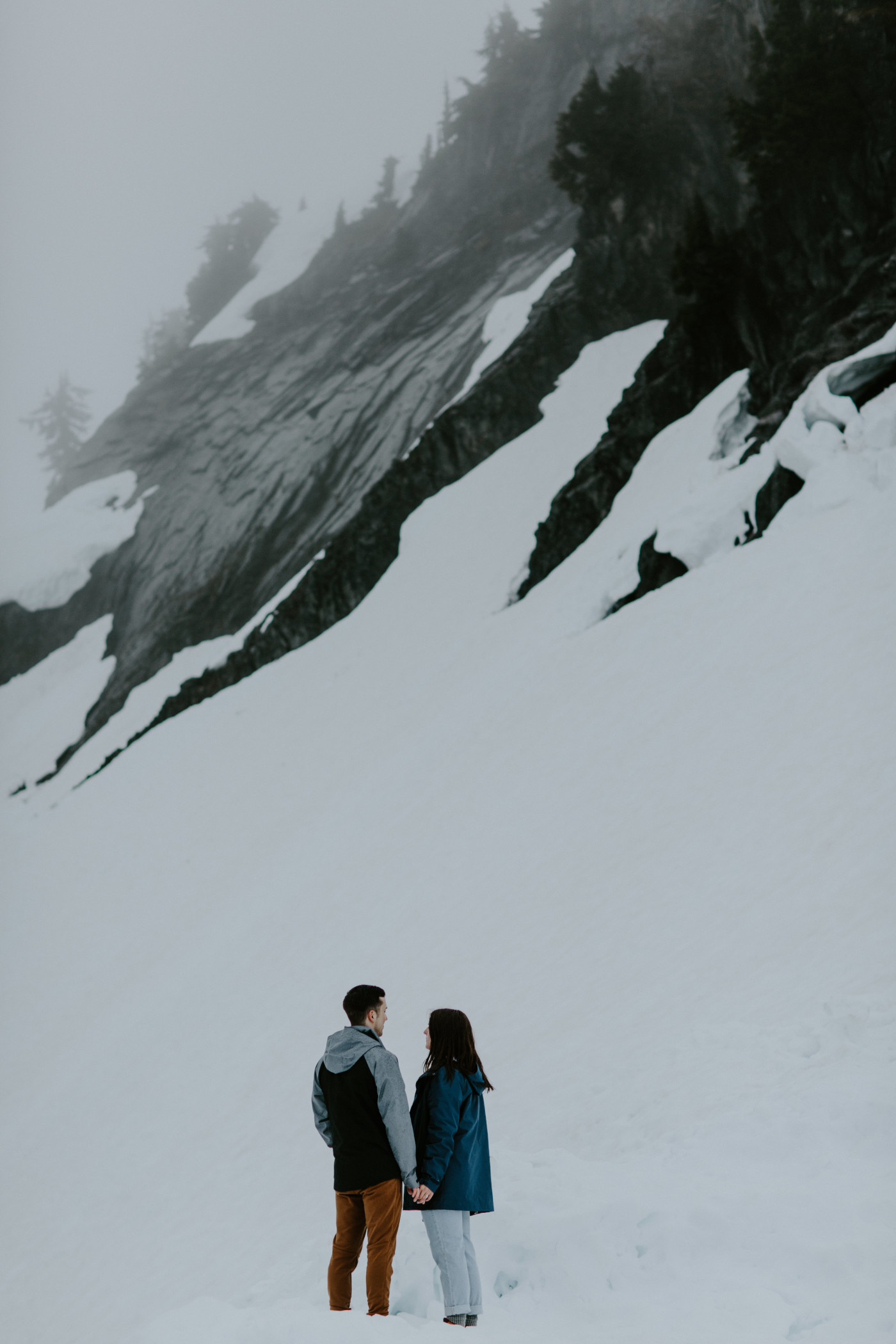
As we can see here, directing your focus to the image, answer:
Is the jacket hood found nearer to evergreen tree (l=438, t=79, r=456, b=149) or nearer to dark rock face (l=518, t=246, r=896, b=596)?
dark rock face (l=518, t=246, r=896, b=596)

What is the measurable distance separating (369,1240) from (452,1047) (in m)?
0.89

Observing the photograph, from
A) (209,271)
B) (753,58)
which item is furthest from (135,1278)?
(209,271)

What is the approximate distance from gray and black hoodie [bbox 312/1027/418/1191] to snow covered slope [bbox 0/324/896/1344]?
59 cm

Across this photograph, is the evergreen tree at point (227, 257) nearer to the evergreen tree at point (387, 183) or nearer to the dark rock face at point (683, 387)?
the evergreen tree at point (387, 183)

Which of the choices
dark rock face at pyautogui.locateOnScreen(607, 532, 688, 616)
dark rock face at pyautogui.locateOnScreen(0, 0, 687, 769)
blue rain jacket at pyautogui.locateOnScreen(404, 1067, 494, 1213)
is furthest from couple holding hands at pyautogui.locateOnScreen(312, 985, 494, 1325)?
dark rock face at pyautogui.locateOnScreen(0, 0, 687, 769)

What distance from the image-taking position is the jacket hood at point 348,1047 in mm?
4020

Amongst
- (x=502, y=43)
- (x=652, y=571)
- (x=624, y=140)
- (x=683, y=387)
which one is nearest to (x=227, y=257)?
(x=502, y=43)

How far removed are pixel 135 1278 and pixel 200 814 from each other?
11233 mm

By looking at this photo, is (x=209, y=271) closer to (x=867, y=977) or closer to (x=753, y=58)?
(x=753, y=58)

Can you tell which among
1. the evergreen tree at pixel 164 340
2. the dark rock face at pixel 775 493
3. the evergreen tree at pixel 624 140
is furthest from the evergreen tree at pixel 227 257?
the dark rock face at pixel 775 493

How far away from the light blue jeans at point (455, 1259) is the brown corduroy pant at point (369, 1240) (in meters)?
0.19

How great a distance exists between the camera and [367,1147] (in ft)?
13.0

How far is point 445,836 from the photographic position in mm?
11922

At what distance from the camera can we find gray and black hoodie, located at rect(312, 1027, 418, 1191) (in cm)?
392
